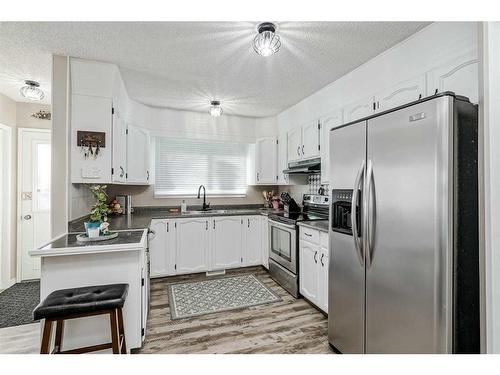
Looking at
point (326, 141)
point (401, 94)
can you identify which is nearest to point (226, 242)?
point (326, 141)

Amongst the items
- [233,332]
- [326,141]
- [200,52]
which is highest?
[200,52]

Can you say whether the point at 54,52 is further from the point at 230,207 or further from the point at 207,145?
the point at 230,207

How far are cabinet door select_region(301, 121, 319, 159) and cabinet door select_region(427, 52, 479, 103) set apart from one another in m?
1.34

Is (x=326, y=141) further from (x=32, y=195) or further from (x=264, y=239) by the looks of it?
(x=32, y=195)

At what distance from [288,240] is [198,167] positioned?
1994 mm

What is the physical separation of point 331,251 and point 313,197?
1.66 meters

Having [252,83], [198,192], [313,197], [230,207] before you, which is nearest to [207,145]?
[198,192]

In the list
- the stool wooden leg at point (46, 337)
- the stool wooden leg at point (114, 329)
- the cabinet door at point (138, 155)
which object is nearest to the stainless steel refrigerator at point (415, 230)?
the stool wooden leg at point (114, 329)

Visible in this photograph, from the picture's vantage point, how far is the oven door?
283 cm

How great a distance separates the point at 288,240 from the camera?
2971mm

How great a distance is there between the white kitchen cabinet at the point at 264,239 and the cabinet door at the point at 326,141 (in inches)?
48.1

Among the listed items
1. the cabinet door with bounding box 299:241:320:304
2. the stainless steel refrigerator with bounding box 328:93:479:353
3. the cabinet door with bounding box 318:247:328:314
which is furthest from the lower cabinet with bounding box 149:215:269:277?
the stainless steel refrigerator with bounding box 328:93:479:353

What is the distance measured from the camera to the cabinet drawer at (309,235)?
245cm

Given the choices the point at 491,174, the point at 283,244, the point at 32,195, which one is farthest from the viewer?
the point at 32,195
